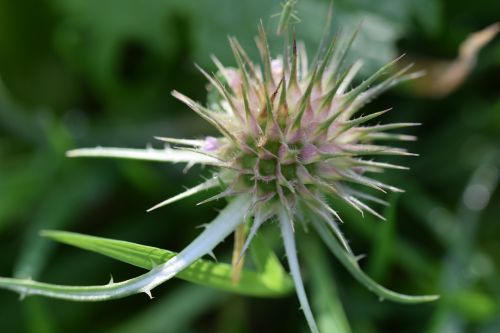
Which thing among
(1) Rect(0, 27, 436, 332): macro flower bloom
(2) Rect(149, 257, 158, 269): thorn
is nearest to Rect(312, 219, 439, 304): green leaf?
(1) Rect(0, 27, 436, 332): macro flower bloom

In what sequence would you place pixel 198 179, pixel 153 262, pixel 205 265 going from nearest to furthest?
pixel 153 262, pixel 205 265, pixel 198 179

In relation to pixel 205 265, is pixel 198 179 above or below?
above

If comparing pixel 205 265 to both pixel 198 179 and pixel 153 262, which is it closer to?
pixel 153 262

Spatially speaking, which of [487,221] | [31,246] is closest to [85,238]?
[31,246]

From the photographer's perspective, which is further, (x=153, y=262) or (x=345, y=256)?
(x=345, y=256)

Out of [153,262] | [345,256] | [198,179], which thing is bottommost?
[345,256]

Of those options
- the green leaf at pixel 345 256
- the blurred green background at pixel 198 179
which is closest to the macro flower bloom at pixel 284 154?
the green leaf at pixel 345 256

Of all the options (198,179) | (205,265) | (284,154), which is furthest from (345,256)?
(198,179)

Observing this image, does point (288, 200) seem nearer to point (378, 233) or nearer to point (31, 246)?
point (378, 233)
